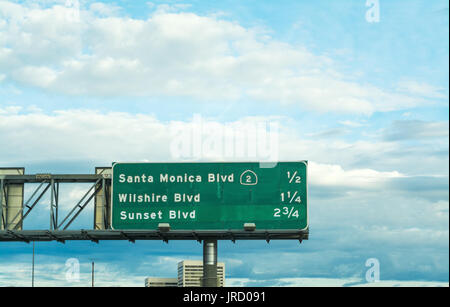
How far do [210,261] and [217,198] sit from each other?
365cm

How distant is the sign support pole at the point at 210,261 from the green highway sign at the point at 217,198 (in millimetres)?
1473

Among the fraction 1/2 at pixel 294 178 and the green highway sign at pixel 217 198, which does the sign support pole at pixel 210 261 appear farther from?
the fraction 1/2 at pixel 294 178

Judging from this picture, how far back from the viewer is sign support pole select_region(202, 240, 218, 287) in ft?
120

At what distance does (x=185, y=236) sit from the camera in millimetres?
37375

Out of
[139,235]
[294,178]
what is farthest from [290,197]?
[139,235]

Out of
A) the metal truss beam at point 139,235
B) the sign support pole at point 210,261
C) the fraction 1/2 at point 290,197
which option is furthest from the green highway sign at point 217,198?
the sign support pole at point 210,261

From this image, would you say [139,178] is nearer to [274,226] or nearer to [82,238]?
[82,238]

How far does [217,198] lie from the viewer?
Answer: 36688mm

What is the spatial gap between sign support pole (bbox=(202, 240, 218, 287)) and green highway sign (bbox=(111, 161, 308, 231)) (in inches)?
58.0

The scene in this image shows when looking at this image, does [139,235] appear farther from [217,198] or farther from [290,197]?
Answer: [290,197]

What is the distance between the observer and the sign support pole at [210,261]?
36625 mm
